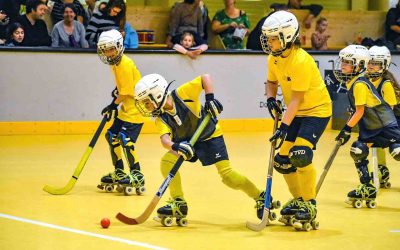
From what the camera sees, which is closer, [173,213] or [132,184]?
[173,213]

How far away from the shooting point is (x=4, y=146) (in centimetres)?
→ 1192

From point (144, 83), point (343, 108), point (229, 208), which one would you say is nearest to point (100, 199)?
point (229, 208)

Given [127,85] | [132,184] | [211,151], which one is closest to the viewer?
[211,151]

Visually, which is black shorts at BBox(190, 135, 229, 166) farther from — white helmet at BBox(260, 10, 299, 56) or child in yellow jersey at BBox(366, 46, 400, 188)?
child in yellow jersey at BBox(366, 46, 400, 188)

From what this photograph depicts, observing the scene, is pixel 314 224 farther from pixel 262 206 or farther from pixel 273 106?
pixel 273 106

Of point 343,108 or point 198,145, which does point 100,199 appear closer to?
point 198,145

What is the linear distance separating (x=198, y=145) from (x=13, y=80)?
5.97m

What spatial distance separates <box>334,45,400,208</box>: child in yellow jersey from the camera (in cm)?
820

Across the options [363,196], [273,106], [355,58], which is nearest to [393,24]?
[355,58]

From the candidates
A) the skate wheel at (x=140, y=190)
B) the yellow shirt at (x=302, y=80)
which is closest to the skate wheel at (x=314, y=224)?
the yellow shirt at (x=302, y=80)

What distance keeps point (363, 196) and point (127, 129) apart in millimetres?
2204

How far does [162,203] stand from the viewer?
328 inches

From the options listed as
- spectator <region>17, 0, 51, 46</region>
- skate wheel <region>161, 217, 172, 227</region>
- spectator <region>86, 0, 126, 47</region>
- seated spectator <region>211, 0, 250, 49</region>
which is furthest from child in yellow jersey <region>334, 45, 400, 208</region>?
seated spectator <region>211, 0, 250, 49</region>

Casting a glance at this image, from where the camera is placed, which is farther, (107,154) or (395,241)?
(107,154)
